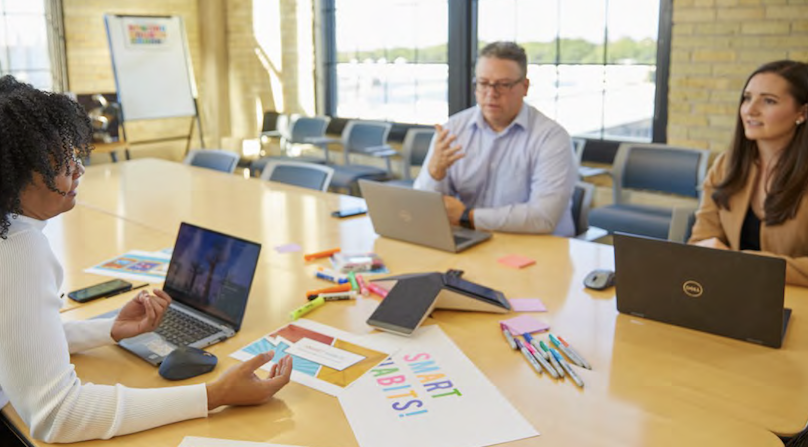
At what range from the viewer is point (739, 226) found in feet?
8.63

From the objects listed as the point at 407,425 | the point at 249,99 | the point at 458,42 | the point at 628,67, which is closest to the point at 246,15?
the point at 249,99

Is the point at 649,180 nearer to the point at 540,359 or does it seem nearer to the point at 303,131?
the point at 540,359

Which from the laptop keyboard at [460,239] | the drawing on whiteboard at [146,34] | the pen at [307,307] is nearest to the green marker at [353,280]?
the pen at [307,307]

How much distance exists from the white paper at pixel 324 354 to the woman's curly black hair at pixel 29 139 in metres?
0.69

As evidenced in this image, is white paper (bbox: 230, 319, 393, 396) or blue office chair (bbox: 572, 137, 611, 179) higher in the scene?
blue office chair (bbox: 572, 137, 611, 179)

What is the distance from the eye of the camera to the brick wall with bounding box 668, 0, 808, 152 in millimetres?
4312

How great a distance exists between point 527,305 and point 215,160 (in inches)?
124

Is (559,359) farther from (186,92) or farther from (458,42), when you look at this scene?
(186,92)

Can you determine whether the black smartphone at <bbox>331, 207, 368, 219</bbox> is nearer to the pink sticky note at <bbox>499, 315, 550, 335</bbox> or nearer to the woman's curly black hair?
the pink sticky note at <bbox>499, 315, 550, 335</bbox>

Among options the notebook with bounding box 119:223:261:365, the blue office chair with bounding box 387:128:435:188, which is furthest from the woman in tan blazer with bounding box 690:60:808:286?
the blue office chair with bounding box 387:128:435:188

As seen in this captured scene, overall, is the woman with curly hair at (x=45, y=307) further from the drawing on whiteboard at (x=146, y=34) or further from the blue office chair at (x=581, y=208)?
the drawing on whiteboard at (x=146, y=34)

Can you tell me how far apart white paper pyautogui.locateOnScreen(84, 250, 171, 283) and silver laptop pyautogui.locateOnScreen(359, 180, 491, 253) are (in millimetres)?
789

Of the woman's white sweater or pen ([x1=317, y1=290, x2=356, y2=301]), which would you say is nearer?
the woman's white sweater

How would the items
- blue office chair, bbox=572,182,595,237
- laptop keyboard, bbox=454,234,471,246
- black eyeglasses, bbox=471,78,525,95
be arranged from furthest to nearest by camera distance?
1. blue office chair, bbox=572,182,595,237
2. black eyeglasses, bbox=471,78,525,95
3. laptop keyboard, bbox=454,234,471,246
